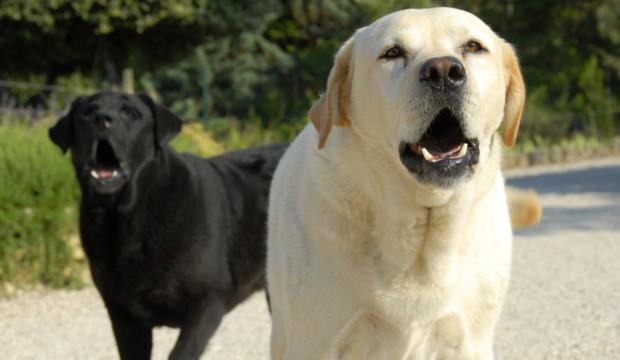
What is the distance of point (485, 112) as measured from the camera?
2.91m

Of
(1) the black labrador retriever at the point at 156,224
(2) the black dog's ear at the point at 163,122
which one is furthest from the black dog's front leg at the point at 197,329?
(2) the black dog's ear at the point at 163,122

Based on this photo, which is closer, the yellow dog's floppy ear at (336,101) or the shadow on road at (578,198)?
the yellow dog's floppy ear at (336,101)

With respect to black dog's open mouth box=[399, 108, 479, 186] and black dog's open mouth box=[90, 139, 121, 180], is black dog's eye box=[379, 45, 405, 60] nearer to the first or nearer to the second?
black dog's open mouth box=[399, 108, 479, 186]

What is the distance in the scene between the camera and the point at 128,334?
496cm

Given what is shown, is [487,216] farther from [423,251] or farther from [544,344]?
[544,344]

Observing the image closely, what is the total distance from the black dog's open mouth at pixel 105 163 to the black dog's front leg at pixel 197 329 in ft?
3.07

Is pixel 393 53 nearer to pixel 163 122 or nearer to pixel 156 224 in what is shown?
pixel 156 224

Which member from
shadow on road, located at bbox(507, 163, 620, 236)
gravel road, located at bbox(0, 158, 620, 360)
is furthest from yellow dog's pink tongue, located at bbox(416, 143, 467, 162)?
shadow on road, located at bbox(507, 163, 620, 236)

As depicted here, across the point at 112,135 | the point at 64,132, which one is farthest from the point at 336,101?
the point at 64,132

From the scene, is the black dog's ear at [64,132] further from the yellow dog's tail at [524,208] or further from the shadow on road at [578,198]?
the shadow on road at [578,198]

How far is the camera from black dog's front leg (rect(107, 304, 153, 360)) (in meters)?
4.95

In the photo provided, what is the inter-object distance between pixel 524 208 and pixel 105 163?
244 centimetres

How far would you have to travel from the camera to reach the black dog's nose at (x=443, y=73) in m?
2.77

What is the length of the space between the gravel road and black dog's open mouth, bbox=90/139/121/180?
1.37m
